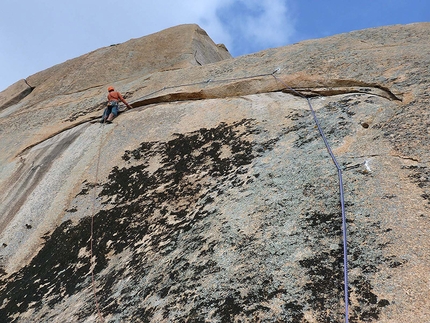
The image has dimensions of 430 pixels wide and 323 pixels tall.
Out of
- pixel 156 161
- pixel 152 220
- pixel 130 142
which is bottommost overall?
pixel 152 220

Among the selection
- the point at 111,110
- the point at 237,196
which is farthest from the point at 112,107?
the point at 237,196

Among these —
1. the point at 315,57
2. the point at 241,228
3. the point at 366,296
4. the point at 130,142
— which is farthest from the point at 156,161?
the point at 366,296

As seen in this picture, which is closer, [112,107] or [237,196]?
[237,196]

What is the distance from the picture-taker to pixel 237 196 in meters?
4.44

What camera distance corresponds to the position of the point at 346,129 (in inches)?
194

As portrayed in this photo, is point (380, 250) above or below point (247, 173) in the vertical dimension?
below

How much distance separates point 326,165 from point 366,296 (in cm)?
171

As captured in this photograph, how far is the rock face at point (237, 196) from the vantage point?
10.2 feet

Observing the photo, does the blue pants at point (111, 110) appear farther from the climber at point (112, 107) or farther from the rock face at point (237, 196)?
the rock face at point (237, 196)

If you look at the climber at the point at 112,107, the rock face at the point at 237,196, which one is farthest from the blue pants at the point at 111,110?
the rock face at the point at 237,196

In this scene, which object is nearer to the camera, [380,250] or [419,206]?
[380,250]

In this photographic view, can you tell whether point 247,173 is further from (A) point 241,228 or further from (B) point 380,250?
(B) point 380,250

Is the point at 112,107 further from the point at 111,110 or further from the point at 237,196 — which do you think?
the point at 237,196

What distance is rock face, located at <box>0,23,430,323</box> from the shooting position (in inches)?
123
